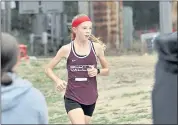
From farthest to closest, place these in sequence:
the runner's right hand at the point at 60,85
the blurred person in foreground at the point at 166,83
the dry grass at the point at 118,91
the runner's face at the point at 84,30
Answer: the dry grass at the point at 118,91 → the runner's face at the point at 84,30 → the runner's right hand at the point at 60,85 → the blurred person in foreground at the point at 166,83

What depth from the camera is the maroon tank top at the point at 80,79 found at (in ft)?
15.9

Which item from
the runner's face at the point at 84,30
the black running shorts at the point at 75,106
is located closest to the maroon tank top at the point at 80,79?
the black running shorts at the point at 75,106

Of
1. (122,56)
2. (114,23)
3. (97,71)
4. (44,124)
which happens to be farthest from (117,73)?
(44,124)

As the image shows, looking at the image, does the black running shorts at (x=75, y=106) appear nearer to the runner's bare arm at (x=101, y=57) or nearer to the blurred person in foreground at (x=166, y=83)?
the runner's bare arm at (x=101, y=57)

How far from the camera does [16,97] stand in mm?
2611

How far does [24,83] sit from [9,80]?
0.08m

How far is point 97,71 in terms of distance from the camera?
4848 mm

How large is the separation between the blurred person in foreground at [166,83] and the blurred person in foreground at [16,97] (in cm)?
56

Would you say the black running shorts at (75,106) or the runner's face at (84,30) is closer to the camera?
the black running shorts at (75,106)

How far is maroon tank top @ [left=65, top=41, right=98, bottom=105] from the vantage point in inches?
190

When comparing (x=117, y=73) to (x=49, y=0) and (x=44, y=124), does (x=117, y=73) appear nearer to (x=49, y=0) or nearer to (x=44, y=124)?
(x=49, y=0)

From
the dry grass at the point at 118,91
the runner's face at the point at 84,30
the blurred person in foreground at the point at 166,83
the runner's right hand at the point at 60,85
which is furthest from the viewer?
the dry grass at the point at 118,91

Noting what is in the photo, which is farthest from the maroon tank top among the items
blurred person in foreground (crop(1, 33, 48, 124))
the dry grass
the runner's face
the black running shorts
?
blurred person in foreground (crop(1, 33, 48, 124))

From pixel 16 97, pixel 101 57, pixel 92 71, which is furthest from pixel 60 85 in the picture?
pixel 16 97
